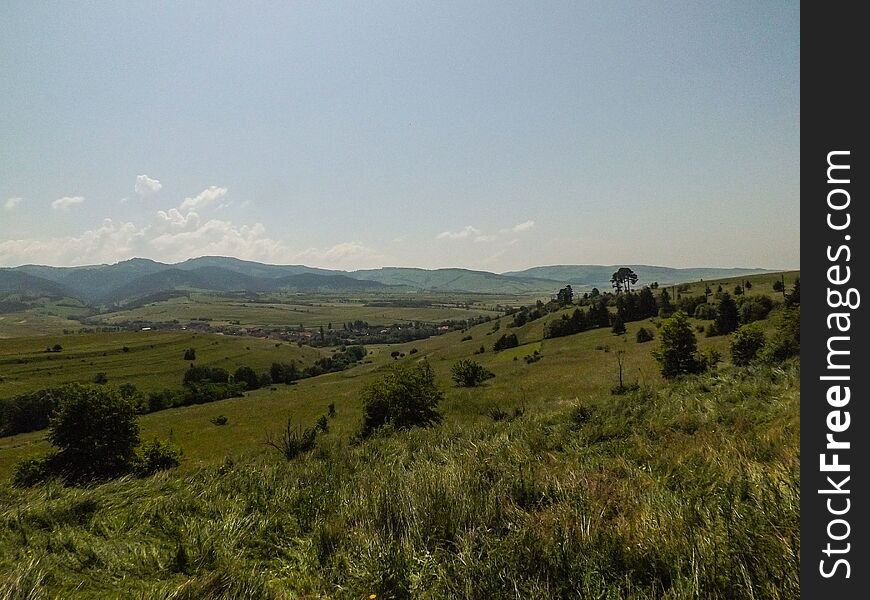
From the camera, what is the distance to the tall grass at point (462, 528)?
10.7 ft

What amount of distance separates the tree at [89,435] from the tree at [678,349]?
52.5 metres

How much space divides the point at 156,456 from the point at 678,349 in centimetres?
5529

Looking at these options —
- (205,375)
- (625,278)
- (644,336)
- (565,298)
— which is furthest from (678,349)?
(205,375)

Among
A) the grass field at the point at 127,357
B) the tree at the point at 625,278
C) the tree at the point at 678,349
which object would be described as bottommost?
the grass field at the point at 127,357

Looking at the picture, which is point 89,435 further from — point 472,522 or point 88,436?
point 472,522

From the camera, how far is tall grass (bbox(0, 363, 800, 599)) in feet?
10.7

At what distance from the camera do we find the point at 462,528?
14.4ft

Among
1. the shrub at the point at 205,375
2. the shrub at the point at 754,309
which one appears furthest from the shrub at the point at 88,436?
the shrub at the point at 205,375

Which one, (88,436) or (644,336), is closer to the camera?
(88,436)

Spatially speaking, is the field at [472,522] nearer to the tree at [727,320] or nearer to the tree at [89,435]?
the tree at [89,435]

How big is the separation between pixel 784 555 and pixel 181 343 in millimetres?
196064

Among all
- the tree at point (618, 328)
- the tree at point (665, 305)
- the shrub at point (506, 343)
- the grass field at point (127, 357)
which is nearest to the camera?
the tree at point (618, 328)

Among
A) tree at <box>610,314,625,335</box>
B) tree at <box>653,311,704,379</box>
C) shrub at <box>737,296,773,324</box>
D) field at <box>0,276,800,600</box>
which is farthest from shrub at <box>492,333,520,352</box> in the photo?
field at <box>0,276,800,600</box>

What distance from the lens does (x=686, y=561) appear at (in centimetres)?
320
